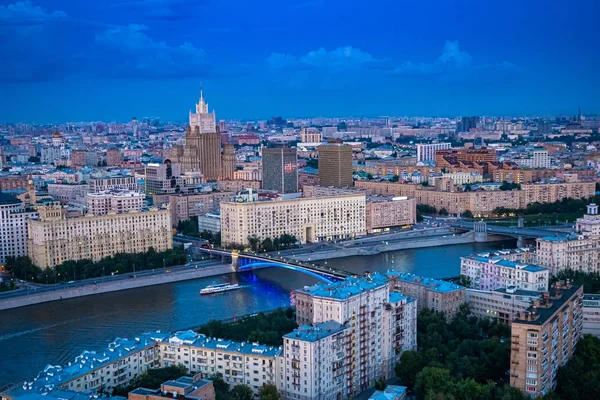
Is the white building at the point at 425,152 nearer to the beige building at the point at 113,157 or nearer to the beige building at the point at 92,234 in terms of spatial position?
the beige building at the point at 113,157

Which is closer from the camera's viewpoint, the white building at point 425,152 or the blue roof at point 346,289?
the blue roof at point 346,289

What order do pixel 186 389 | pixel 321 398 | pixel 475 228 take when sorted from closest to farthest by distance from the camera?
1. pixel 186 389
2. pixel 321 398
3. pixel 475 228

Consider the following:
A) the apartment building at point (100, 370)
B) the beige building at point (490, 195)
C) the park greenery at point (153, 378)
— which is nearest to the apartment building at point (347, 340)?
the park greenery at point (153, 378)

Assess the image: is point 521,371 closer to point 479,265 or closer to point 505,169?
point 479,265

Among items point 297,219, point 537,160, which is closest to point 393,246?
point 297,219

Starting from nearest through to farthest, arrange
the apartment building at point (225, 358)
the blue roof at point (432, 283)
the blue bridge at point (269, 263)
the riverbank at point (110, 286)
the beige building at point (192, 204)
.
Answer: the apartment building at point (225, 358) → the blue roof at point (432, 283) → the riverbank at point (110, 286) → the blue bridge at point (269, 263) → the beige building at point (192, 204)

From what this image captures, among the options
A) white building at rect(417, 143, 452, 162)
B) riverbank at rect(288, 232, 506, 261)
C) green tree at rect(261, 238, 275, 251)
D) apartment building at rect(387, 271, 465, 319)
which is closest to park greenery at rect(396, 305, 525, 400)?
apartment building at rect(387, 271, 465, 319)

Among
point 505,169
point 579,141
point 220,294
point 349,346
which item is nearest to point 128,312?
point 220,294
